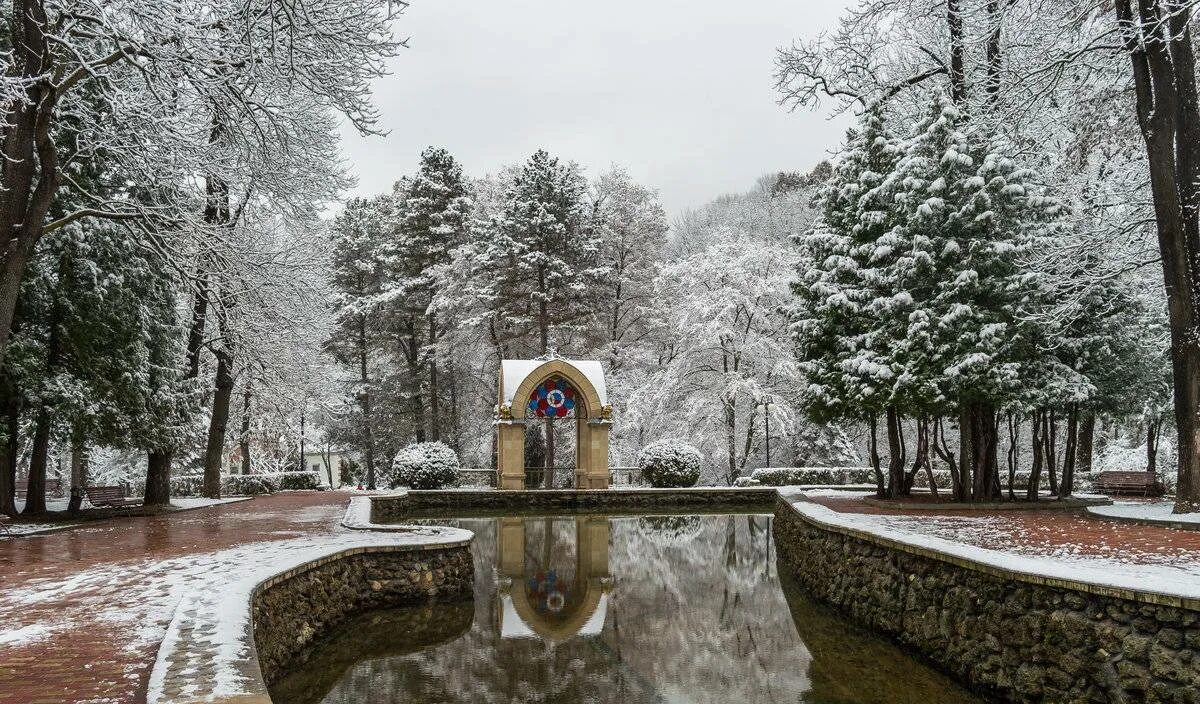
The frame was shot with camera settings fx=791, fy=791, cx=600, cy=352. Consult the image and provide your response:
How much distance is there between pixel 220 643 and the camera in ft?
16.7

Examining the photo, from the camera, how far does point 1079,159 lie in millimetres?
16172

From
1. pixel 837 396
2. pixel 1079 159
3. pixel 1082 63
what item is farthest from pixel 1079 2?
pixel 837 396

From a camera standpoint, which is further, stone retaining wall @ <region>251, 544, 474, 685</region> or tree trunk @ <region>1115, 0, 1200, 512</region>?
tree trunk @ <region>1115, 0, 1200, 512</region>

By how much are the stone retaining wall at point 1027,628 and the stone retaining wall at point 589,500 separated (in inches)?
515

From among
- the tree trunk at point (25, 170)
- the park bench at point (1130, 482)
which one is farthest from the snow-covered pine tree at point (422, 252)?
the park bench at point (1130, 482)

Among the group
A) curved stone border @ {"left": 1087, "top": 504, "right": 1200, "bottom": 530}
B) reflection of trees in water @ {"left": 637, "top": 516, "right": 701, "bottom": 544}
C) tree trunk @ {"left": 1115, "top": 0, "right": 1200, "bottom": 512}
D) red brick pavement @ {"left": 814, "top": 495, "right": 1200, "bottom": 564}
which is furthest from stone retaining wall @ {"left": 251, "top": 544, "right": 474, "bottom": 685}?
tree trunk @ {"left": 1115, "top": 0, "right": 1200, "bottom": 512}

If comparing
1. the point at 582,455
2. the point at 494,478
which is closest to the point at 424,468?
the point at 494,478

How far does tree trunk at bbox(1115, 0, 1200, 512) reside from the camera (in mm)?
11695

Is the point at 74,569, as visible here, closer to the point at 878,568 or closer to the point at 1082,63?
the point at 878,568

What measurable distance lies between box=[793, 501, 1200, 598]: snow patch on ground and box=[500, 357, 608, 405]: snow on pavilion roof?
39.9ft

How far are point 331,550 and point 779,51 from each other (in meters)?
13.3

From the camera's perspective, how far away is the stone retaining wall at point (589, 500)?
21.9 metres

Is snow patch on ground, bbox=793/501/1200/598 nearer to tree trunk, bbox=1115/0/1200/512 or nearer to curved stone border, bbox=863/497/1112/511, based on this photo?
curved stone border, bbox=863/497/1112/511

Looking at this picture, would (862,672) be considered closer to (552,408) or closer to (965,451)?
(965,451)
